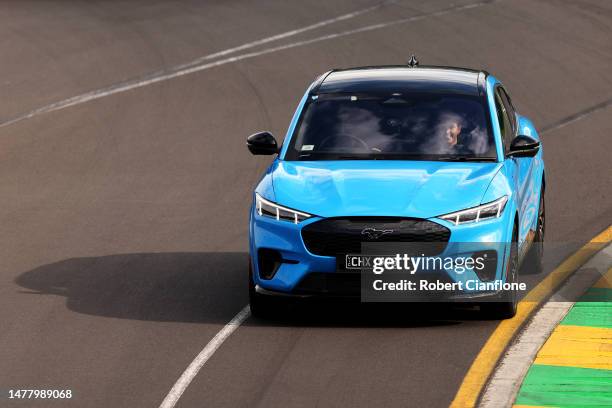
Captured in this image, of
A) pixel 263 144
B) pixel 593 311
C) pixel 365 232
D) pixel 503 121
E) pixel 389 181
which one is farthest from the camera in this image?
pixel 503 121

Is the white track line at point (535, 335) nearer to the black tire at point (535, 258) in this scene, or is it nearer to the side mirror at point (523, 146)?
the black tire at point (535, 258)

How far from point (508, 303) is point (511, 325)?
0.16 metres

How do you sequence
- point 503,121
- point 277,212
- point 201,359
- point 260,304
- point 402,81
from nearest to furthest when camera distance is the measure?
point 201,359 < point 277,212 < point 260,304 < point 503,121 < point 402,81

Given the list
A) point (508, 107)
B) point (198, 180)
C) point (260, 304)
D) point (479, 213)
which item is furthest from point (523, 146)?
point (198, 180)

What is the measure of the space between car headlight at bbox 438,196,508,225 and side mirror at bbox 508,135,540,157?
85 cm

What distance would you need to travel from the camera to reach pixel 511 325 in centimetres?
1129

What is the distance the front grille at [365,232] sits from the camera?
1088cm

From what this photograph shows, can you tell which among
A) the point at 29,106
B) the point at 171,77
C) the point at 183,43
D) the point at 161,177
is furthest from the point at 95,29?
the point at 161,177

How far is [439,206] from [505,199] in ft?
2.07

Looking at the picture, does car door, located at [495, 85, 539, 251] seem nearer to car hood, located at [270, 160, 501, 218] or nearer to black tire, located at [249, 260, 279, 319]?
car hood, located at [270, 160, 501, 218]

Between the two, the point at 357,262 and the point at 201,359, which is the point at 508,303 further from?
the point at 201,359

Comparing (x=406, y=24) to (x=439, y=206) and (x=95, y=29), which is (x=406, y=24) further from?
(x=439, y=206)

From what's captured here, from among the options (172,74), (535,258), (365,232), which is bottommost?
(172,74)

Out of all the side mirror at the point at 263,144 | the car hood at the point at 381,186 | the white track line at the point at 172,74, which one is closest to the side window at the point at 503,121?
the car hood at the point at 381,186
